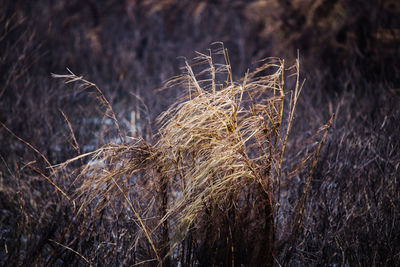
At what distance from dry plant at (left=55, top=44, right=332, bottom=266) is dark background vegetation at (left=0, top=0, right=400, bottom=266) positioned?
28cm

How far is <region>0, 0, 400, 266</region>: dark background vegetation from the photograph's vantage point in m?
2.95

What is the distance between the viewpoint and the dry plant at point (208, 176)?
91.7 inches

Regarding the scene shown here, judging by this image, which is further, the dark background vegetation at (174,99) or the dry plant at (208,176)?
the dark background vegetation at (174,99)

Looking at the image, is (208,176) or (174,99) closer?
(208,176)

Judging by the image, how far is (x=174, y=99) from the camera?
3.32 metres

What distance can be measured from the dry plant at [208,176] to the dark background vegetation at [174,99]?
0.92 ft

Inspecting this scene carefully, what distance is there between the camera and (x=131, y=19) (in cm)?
962

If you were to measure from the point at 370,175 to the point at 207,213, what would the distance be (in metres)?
1.73

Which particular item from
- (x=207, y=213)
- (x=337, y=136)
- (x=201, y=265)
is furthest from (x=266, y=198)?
(x=337, y=136)

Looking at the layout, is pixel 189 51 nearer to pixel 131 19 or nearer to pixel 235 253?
pixel 131 19

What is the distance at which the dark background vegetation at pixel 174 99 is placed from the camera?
116 inches

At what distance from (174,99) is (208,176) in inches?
48.3

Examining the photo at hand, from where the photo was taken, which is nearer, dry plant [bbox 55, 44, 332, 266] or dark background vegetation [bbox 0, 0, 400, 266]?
dry plant [bbox 55, 44, 332, 266]

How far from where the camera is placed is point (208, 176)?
2232 millimetres
